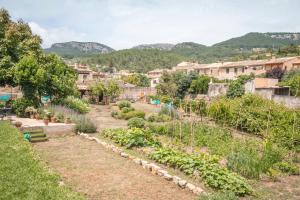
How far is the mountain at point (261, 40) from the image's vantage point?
15125 centimetres

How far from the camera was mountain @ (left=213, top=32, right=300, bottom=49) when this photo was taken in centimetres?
15125

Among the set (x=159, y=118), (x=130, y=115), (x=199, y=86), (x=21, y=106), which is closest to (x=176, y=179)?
(x=159, y=118)

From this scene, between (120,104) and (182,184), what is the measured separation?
25738 mm

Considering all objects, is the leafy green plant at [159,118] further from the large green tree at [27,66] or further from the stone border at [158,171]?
the stone border at [158,171]

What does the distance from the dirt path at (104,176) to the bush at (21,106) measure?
8879 millimetres

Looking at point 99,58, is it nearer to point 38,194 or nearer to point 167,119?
point 167,119

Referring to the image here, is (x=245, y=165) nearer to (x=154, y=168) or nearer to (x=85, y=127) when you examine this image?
(x=154, y=168)

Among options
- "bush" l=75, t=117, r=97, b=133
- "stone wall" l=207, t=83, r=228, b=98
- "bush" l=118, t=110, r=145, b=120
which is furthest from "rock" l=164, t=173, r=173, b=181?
"stone wall" l=207, t=83, r=228, b=98

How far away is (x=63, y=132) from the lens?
1730 cm

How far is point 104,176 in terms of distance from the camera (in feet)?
32.0

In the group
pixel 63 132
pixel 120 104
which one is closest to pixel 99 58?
pixel 120 104

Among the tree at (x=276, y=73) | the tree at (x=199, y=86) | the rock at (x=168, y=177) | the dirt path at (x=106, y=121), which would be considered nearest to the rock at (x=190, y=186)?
the rock at (x=168, y=177)

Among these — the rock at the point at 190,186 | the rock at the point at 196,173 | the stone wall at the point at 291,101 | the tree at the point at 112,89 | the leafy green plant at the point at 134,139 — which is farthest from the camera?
the tree at the point at 112,89

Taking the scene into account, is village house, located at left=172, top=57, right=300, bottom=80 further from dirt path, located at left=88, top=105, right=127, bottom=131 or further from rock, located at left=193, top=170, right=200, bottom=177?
rock, located at left=193, top=170, right=200, bottom=177
